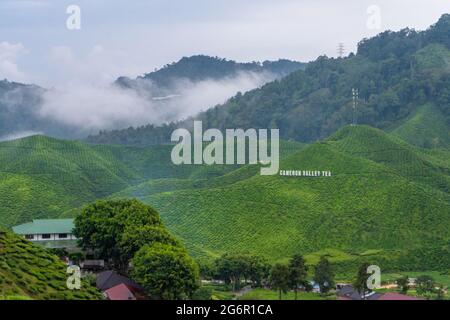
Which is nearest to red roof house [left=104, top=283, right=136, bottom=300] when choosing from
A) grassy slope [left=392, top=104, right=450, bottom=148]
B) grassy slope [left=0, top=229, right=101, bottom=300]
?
grassy slope [left=0, top=229, right=101, bottom=300]

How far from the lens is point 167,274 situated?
35.2 m

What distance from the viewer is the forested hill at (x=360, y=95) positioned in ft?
322

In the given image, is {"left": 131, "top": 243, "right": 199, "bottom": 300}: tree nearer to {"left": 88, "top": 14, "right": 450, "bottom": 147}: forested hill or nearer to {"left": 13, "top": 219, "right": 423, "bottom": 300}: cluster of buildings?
{"left": 13, "top": 219, "right": 423, "bottom": 300}: cluster of buildings

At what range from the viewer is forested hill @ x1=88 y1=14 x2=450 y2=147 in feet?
322

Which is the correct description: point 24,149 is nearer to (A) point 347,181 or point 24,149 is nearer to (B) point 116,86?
(A) point 347,181

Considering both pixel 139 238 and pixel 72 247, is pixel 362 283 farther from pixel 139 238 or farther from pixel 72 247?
pixel 72 247

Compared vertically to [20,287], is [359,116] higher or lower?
higher

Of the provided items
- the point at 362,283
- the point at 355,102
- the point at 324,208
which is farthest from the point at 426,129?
the point at 362,283

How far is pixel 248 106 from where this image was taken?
12112 centimetres

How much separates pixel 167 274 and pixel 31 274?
7.92 m

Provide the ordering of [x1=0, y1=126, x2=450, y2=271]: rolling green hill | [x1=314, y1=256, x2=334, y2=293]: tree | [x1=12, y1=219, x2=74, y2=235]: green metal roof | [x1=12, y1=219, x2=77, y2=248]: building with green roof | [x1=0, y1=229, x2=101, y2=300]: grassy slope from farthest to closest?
[x1=0, y1=126, x2=450, y2=271]: rolling green hill < [x1=12, y1=219, x2=74, y2=235]: green metal roof < [x1=12, y1=219, x2=77, y2=248]: building with green roof < [x1=314, y1=256, x2=334, y2=293]: tree < [x1=0, y1=229, x2=101, y2=300]: grassy slope

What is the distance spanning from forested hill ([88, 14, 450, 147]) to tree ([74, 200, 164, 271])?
56631mm

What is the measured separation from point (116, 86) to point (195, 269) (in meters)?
148

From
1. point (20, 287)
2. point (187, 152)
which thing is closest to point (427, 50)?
point (187, 152)
